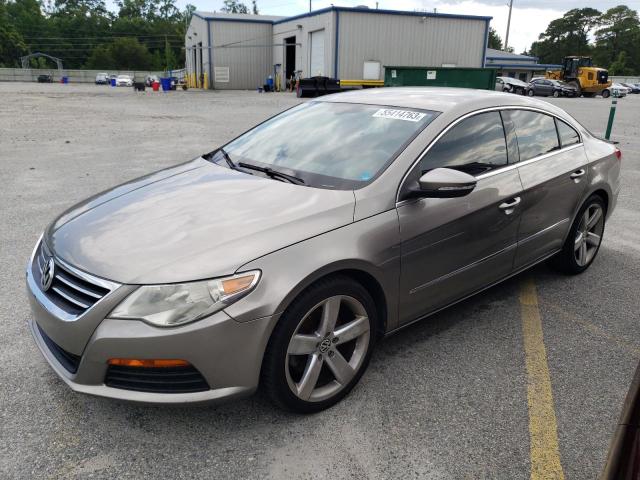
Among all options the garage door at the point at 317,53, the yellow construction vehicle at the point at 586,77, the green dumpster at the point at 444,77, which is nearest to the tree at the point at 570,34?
the yellow construction vehicle at the point at 586,77

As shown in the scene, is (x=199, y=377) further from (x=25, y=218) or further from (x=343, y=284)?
(x=25, y=218)

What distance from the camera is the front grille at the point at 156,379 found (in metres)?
2.27

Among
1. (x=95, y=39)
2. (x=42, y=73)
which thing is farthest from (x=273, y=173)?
(x=95, y=39)

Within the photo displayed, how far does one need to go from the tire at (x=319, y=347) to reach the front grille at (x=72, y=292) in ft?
2.62

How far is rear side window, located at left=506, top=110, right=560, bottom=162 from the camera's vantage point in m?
3.75

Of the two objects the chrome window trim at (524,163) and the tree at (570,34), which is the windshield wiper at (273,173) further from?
the tree at (570,34)

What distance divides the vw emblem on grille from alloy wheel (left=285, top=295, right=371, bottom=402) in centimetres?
118

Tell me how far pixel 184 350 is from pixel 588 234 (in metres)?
3.74

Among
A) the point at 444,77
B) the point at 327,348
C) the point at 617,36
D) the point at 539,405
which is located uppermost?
the point at 617,36

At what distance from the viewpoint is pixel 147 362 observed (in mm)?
2234

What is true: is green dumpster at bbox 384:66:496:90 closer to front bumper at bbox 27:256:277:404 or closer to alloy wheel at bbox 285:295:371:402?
alloy wheel at bbox 285:295:371:402

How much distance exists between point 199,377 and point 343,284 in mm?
800

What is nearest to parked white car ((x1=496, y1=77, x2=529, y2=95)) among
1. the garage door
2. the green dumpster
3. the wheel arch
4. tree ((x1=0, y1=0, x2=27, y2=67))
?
the garage door

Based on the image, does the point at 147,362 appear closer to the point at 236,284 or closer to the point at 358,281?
the point at 236,284
